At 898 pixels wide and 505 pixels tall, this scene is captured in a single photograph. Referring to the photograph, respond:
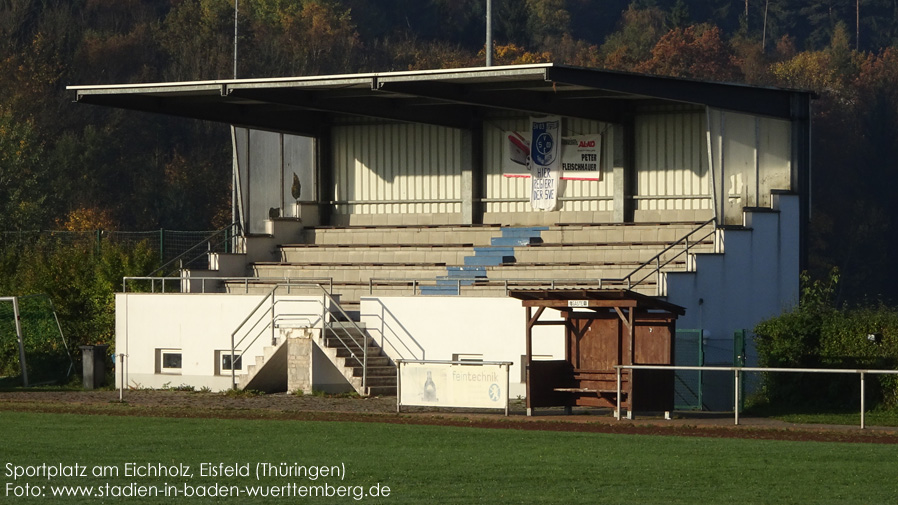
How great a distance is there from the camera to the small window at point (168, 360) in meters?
35.3

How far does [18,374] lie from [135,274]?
3964 millimetres

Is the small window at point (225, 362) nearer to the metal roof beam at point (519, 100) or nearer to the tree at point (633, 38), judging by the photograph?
the metal roof beam at point (519, 100)

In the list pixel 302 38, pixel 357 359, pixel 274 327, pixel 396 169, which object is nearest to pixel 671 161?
pixel 396 169

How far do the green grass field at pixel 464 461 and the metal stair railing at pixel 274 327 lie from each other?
646 centimetres

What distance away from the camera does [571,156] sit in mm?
38875

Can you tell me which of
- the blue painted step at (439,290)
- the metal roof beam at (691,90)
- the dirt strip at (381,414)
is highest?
the metal roof beam at (691,90)

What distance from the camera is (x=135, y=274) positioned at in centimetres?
3950

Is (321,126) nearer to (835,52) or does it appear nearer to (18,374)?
(18,374)

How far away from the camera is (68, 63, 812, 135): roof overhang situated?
31766mm

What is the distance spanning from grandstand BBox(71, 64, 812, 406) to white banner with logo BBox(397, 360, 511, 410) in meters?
3.82

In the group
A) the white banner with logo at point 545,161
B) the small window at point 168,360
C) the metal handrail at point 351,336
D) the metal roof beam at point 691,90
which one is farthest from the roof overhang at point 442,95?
the small window at point 168,360

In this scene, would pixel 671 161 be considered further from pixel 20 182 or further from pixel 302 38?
pixel 302 38

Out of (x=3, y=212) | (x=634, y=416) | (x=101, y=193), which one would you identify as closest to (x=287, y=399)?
(x=634, y=416)

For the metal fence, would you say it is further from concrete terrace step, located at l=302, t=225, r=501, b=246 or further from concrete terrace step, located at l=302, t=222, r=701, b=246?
concrete terrace step, located at l=302, t=222, r=701, b=246
